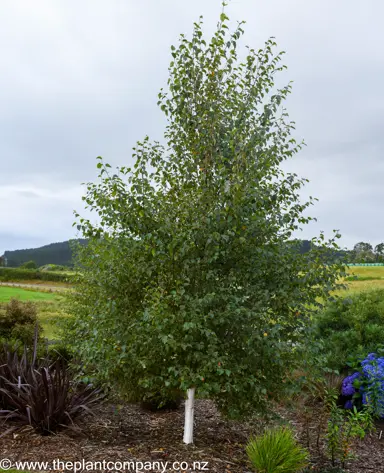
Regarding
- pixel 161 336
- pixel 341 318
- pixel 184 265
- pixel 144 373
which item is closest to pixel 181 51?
pixel 184 265

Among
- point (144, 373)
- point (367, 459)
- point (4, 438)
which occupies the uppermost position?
point (144, 373)

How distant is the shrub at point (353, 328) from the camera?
9773mm

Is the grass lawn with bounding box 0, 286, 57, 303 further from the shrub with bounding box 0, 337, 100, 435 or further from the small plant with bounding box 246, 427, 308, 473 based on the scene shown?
the small plant with bounding box 246, 427, 308, 473

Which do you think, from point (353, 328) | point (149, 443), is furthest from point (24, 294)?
point (149, 443)

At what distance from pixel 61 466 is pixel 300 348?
3198 mm

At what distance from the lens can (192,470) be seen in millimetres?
5898

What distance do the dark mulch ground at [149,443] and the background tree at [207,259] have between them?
20.2 inches

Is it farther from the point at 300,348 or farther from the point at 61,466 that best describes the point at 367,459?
the point at 61,466

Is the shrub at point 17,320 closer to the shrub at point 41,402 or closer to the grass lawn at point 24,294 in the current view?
the shrub at point 41,402

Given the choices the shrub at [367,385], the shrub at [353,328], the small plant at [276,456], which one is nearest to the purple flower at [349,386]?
the shrub at [367,385]

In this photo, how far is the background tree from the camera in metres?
6.03

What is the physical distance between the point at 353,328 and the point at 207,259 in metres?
5.69

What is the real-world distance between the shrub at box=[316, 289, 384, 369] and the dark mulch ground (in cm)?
163

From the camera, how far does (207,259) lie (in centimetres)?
609
